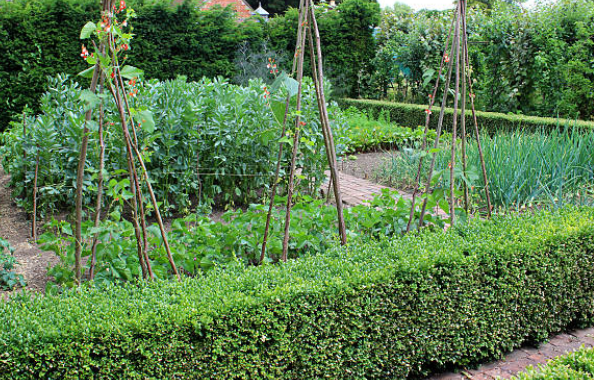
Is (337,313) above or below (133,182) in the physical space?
below

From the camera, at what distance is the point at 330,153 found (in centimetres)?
296

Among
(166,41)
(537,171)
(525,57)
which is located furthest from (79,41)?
(525,57)

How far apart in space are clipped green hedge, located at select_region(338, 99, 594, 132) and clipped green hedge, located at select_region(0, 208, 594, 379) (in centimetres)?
462

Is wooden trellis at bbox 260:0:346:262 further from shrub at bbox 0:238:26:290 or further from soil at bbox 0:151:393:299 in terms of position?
shrub at bbox 0:238:26:290

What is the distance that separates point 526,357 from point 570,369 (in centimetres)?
94

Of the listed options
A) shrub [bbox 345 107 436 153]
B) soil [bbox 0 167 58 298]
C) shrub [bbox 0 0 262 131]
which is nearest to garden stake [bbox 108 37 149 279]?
soil [bbox 0 167 58 298]

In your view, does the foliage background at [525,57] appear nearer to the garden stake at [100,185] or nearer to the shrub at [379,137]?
the shrub at [379,137]

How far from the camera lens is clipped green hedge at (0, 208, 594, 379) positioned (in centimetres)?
191

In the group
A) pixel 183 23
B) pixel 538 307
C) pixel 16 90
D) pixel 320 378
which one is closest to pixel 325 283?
pixel 320 378

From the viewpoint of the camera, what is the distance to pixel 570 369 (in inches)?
77.7

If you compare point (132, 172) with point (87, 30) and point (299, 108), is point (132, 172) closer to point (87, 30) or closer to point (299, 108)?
→ point (87, 30)

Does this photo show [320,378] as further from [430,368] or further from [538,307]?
[538,307]

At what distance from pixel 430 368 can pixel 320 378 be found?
0.76m

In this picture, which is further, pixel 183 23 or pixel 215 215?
pixel 183 23
